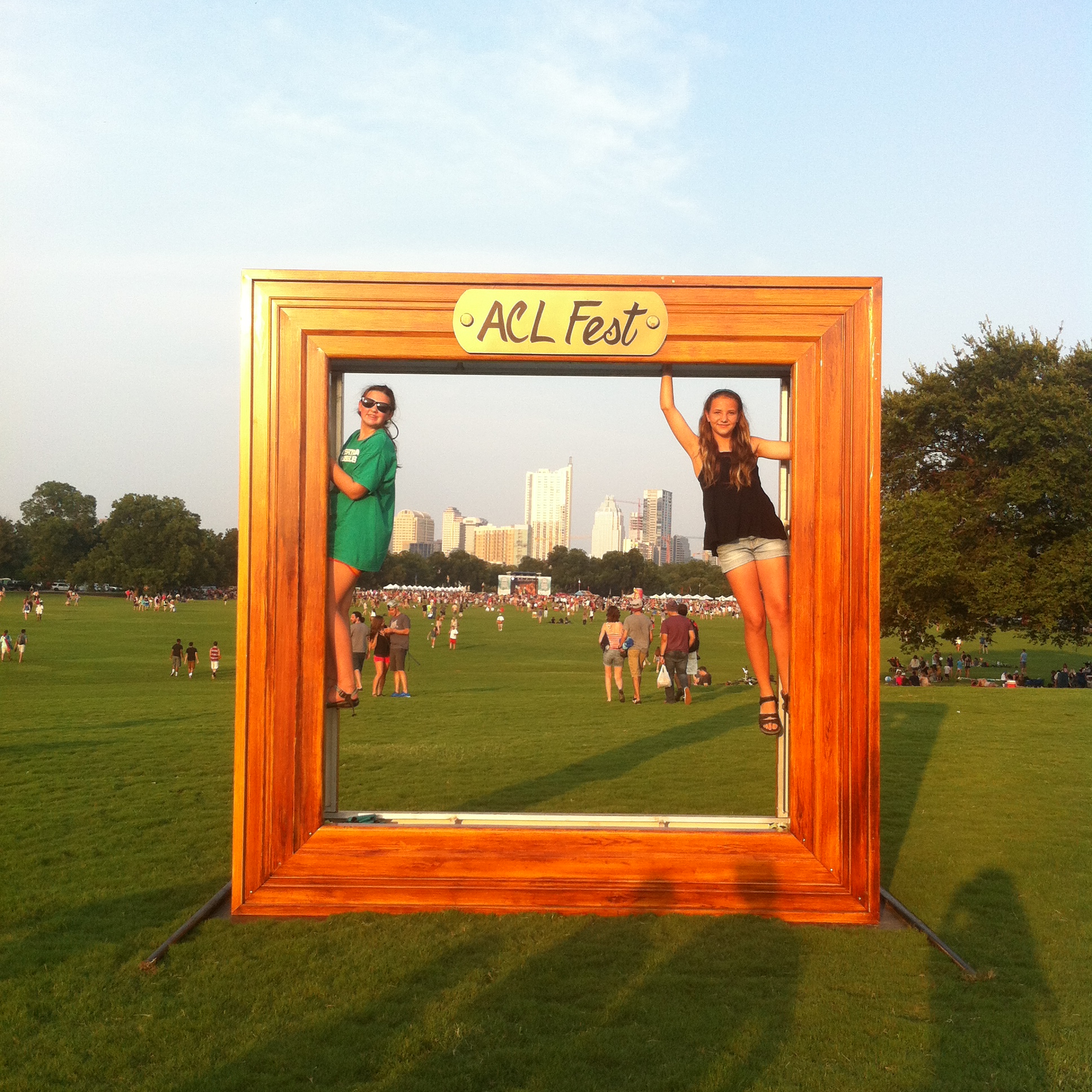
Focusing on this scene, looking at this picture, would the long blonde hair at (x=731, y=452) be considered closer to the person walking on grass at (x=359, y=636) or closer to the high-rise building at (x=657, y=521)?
the high-rise building at (x=657, y=521)

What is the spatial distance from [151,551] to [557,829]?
93.3 m

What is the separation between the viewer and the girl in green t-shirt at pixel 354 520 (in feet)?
20.5

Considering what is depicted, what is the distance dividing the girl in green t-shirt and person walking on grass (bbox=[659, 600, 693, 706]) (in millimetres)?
8576

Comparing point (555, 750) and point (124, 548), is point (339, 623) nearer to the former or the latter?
point (555, 750)

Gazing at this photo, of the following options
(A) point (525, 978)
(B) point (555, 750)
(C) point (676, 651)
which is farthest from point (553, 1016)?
(C) point (676, 651)

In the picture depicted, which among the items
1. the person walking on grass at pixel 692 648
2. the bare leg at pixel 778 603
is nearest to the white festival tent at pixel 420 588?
the bare leg at pixel 778 603

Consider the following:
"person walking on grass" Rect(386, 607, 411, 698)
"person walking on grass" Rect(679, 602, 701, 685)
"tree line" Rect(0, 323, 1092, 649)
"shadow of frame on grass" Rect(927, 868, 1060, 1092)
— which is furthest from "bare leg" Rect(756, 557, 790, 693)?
"tree line" Rect(0, 323, 1092, 649)

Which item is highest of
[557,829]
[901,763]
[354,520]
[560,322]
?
[560,322]

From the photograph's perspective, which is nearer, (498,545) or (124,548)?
(498,545)

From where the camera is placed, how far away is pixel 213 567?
9656 cm

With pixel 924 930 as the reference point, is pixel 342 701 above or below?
above

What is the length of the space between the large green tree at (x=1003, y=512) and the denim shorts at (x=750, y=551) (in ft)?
67.1

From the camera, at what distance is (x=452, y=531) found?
7.79 m

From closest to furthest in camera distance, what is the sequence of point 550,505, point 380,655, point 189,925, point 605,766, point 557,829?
point 189,925
point 557,829
point 550,505
point 605,766
point 380,655
